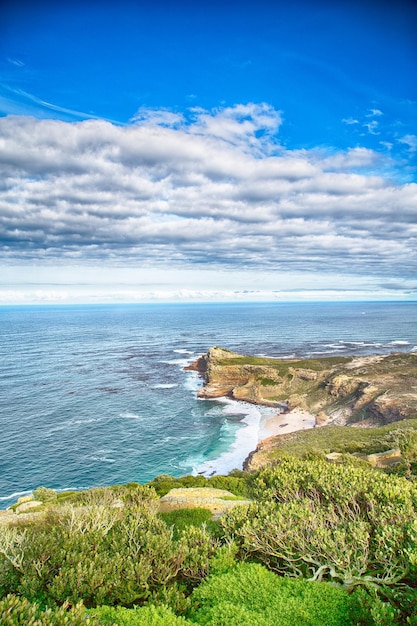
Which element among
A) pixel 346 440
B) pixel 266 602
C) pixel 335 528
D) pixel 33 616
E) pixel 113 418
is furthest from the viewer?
pixel 113 418

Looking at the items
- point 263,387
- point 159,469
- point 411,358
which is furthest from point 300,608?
point 411,358

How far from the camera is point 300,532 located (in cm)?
1664

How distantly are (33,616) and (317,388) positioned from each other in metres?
84.5

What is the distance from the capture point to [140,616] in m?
12.9

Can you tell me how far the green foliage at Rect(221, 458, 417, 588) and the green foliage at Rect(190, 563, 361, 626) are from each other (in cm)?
92

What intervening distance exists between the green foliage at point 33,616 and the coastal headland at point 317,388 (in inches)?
1908

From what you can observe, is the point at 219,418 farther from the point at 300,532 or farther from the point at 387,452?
the point at 300,532

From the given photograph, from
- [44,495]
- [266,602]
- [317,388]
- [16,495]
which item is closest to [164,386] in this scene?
[317,388]

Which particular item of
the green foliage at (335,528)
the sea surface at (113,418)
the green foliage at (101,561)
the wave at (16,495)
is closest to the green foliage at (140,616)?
the green foliage at (101,561)

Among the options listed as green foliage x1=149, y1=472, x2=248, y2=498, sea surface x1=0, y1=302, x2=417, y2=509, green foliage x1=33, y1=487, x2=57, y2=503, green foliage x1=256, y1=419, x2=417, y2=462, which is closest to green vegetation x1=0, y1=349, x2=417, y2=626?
green foliage x1=149, y1=472, x2=248, y2=498

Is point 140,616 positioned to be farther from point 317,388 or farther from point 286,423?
point 317,388

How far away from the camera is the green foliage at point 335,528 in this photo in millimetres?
15031

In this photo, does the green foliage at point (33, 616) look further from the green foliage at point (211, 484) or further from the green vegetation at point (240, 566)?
the green foliage at point (211, 484)

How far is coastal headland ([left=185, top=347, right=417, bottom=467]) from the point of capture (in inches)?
2741
